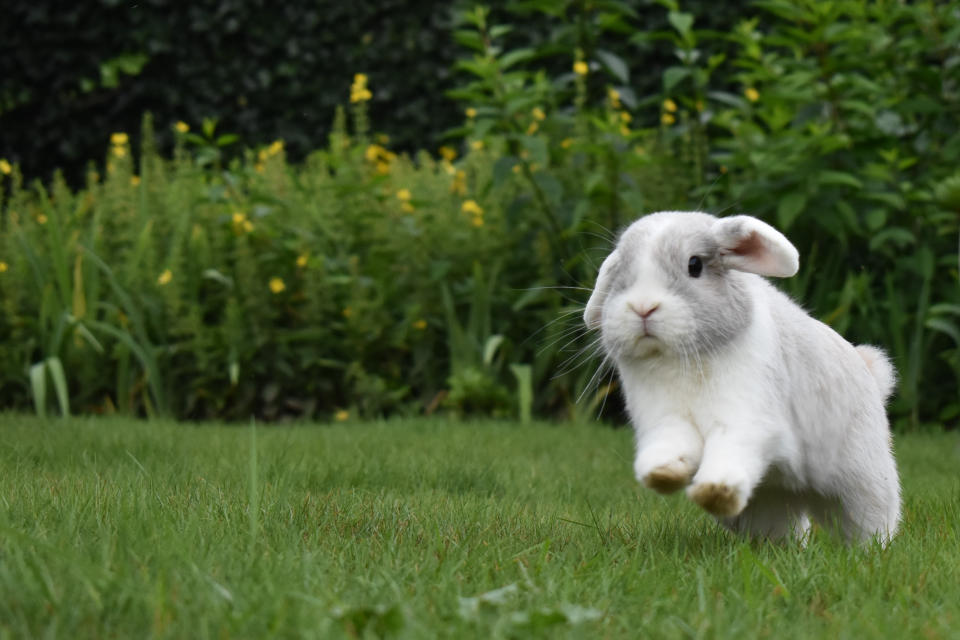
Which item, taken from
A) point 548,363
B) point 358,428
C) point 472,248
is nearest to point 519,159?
point 472,248

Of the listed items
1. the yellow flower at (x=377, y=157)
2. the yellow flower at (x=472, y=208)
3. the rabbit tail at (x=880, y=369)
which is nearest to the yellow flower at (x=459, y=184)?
the yellow flower at (x=472, y=208)

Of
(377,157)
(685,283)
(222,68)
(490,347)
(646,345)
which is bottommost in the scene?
(490,347)

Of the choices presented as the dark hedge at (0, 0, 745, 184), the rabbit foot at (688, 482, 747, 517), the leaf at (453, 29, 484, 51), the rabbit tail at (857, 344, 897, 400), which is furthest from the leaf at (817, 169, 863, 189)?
the dark hedge at (0, 0, 745, 184)

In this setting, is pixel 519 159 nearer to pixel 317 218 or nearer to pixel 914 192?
pixel 317 218

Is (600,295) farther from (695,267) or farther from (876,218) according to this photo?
(876,218)

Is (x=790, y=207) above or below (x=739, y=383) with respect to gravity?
above

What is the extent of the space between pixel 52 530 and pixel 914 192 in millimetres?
4204

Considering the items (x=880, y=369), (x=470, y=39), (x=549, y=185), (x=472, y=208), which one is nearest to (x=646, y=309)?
(x=880, y=369)

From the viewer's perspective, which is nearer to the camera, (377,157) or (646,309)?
(646,309)

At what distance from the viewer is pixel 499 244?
220 inches

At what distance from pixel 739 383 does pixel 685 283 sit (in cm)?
24

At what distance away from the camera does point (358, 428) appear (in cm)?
477

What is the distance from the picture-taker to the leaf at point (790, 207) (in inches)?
185

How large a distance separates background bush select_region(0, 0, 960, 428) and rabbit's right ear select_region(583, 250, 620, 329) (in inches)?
97.0
